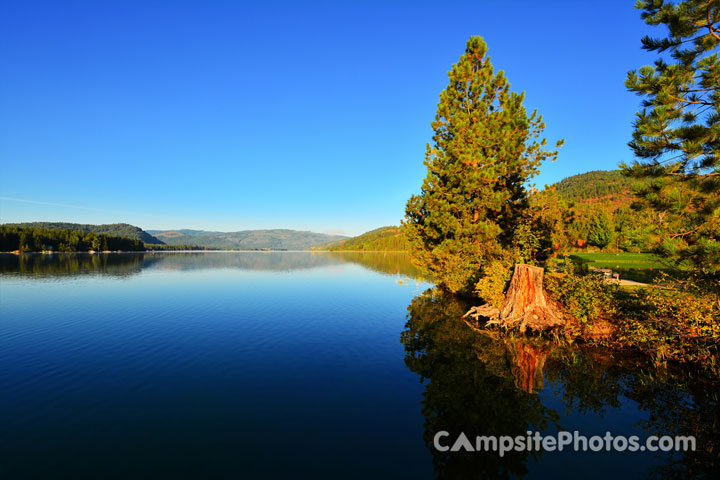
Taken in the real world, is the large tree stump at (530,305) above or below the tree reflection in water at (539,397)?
above

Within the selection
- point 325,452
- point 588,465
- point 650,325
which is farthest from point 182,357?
point 650,325

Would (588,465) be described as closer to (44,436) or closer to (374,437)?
(374,437)

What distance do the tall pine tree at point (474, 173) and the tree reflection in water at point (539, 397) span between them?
438 inches

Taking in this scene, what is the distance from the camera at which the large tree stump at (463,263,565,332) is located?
18.3m

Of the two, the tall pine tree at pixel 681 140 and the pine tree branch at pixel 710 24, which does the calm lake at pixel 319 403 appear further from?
the pine tree branch at pixel 710 24

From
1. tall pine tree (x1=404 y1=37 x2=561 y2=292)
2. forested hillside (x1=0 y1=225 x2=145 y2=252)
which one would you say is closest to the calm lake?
tall pine tree (x1=404 y1=37 x2=561 y2=292)

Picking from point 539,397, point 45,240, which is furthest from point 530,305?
point 45,240

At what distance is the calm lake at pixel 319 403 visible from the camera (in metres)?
7.81

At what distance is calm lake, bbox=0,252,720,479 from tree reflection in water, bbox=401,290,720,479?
0.06 meters

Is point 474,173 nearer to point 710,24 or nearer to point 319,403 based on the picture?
point 710,24

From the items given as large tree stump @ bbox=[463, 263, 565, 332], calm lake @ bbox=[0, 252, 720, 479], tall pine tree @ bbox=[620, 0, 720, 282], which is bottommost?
calm lake @ bbox=[0, 252, 720, 479]

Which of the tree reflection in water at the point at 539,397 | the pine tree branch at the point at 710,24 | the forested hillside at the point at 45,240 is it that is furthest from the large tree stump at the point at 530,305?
the forested hillside at the point at 45,240

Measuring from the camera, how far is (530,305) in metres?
18.8

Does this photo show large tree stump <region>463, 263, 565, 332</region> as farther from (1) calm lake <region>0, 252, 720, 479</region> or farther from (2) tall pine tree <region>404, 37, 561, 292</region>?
(2) tall pine tree <region>404, 37, 561, 292</region>
